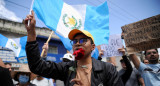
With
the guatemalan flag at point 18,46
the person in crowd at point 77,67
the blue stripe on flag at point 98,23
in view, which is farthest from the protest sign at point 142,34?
the guatemalan flag at point 18,46

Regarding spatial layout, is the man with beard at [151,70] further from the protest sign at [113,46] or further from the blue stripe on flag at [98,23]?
the blue stripe on flag at [98,23]

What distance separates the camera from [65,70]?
174cm

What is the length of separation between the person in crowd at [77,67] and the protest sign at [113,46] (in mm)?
1674

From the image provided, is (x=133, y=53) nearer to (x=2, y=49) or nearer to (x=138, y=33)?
(x=138, y=33)

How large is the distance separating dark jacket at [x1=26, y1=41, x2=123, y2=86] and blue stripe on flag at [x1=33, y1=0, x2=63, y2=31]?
1.73m

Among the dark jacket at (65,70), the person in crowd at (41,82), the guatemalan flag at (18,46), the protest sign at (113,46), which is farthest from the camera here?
the guatemalan flag at (18,46)

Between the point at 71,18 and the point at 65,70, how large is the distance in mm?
2384

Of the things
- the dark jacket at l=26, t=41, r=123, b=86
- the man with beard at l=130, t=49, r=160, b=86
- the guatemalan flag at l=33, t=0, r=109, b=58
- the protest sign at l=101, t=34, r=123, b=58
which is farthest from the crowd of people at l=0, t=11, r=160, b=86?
the protest sign at l=101, t=34, r=123, b=58

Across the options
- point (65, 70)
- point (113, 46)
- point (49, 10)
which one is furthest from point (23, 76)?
point (113, 46)

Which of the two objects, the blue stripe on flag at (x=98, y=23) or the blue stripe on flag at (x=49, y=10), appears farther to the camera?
the blue stripe on flag at (x=98, y=23)

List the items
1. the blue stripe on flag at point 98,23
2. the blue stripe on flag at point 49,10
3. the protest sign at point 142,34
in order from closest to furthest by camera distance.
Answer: the protest sign at point 142,34
the blue stripe on flag at point 49,10
the blue stripe on flag at point 98,23

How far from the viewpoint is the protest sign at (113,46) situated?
3393mm

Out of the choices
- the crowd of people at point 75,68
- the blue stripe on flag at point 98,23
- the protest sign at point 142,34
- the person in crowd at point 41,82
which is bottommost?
the person in crowd at point 41,82

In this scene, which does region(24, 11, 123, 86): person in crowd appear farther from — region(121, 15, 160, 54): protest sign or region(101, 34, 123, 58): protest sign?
region(101, 34, 123, 58): protest sign
